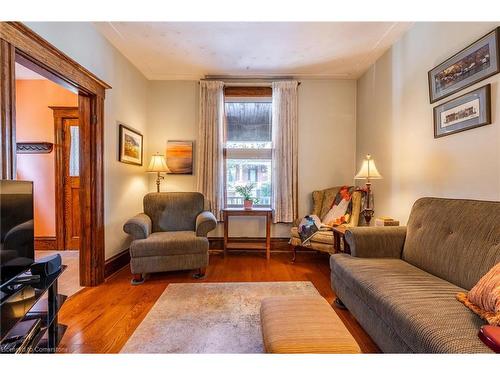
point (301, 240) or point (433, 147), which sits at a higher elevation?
point (433, 147)

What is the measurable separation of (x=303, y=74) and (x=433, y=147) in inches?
86.1

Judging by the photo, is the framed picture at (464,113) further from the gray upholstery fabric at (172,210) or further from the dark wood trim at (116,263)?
the dark wood trim at (116,263)

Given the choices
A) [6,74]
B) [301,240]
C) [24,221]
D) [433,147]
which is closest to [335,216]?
→ [301,240]

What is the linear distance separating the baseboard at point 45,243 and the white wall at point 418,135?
15.6 ft

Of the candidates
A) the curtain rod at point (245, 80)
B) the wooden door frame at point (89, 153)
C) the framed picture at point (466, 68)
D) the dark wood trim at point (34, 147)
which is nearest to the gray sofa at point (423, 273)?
the framed picture at point (466, 68)

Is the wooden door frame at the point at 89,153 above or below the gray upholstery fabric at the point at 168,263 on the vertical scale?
above

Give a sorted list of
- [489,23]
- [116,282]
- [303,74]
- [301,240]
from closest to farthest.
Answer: [489,23] < [116,282] < [301,240] < [303,74]

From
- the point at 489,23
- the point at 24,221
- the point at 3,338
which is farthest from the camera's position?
the point at 489,23

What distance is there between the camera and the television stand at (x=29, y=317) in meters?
1.06

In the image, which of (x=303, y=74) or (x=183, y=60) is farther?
(x=303, y=74)

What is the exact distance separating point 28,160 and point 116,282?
2.67 metres

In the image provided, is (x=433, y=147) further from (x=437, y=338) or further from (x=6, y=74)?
(x=6, y=74)

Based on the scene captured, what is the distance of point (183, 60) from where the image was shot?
131 inches

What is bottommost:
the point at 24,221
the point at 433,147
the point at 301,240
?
the point at 301,240
